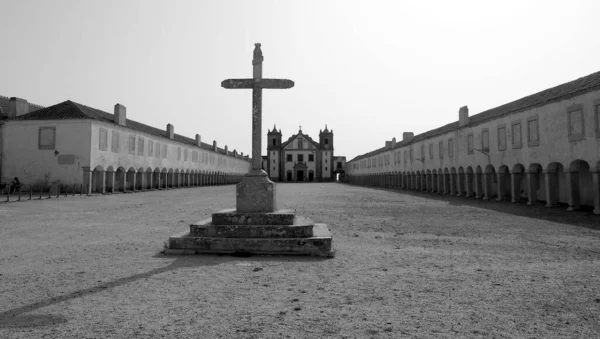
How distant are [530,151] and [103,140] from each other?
29158mm

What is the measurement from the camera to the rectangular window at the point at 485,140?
23.3m

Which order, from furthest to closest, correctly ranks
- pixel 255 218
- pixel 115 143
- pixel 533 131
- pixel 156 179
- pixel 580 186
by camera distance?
pixel 156 179
pixel 115 143
pixel 533 131
pixel 580 186
pixel 255 218

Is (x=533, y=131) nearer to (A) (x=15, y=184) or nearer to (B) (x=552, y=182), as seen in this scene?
(B) (x=552, y=182)

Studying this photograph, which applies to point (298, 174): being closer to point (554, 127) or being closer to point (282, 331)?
point (554, 127)

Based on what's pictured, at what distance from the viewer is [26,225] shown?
393 inches

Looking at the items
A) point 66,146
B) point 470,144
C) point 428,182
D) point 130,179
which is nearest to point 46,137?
point 66,146

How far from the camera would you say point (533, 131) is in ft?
61.4

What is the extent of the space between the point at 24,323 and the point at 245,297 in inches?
81.7

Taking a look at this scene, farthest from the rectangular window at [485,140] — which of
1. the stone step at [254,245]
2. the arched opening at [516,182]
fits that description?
the stone step at [254,245]

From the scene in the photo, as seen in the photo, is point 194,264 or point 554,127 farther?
point 554,127

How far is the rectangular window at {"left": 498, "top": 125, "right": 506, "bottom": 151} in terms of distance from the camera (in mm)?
21436

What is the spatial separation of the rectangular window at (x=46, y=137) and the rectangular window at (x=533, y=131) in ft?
104

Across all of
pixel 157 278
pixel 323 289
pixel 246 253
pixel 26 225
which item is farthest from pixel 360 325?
pixel 26 225

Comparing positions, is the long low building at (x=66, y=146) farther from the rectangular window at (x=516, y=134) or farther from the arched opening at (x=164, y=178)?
the rectangular window at (x=516, y=134)
